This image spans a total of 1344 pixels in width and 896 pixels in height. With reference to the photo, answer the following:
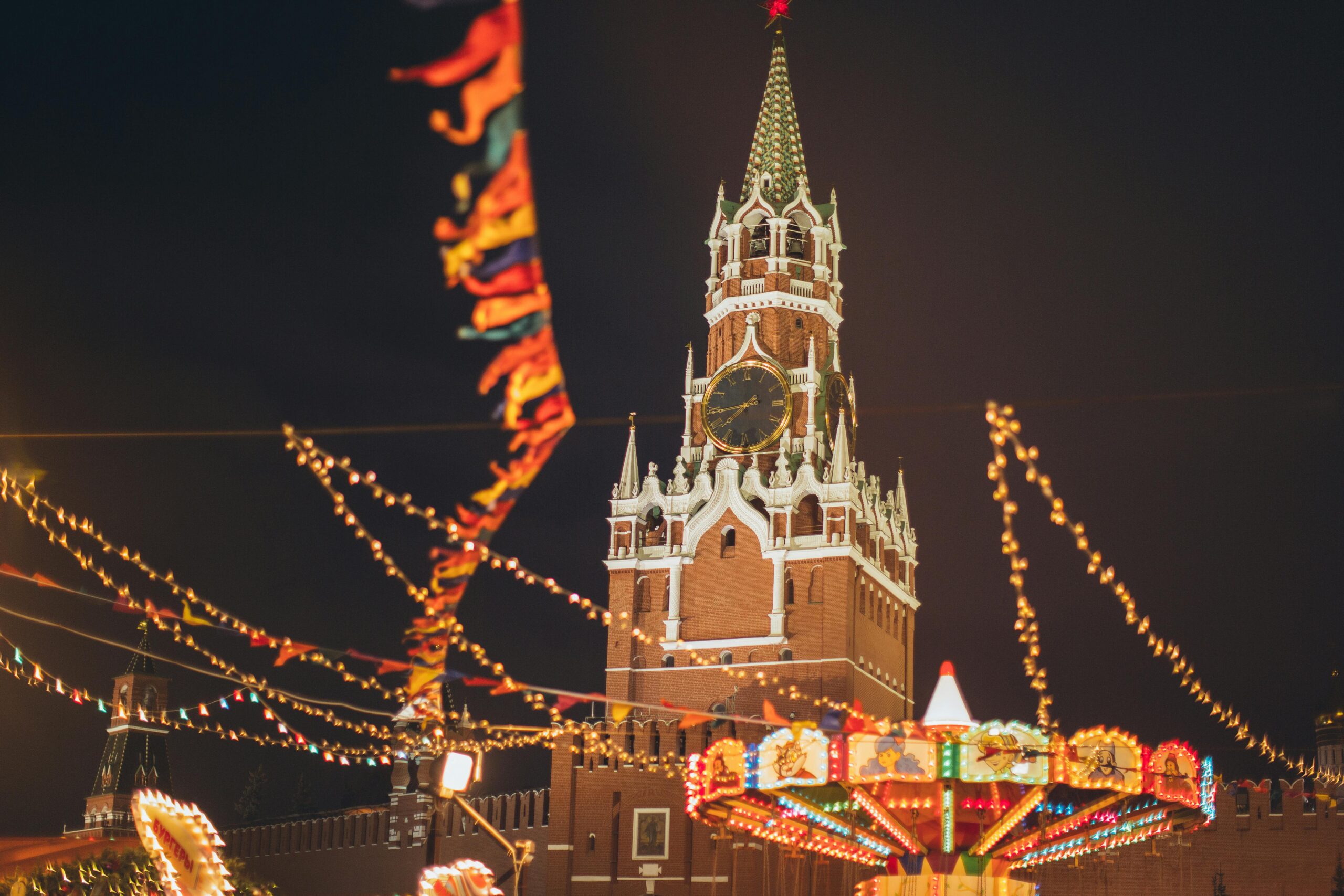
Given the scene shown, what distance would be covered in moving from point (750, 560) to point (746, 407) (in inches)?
191

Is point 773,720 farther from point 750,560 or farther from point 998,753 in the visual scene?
point 750,560

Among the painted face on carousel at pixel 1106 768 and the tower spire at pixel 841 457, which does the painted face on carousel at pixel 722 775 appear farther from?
the tower spire at pixel 841 457

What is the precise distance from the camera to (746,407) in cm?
5119

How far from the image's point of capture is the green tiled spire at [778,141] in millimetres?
53875

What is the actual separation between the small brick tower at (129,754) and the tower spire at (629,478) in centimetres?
1789

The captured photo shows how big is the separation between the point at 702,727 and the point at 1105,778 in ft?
65.4

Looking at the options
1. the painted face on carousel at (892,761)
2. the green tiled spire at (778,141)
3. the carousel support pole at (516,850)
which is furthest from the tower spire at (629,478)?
the carousel support pole at (516,850)

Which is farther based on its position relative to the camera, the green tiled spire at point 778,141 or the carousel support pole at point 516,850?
the green tiled spire at point 778,141

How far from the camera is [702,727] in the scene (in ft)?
150

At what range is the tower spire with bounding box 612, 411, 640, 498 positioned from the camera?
50.8 meters

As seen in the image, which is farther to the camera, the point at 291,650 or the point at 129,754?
the point at 129,754

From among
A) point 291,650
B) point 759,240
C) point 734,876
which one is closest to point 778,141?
point 759,240

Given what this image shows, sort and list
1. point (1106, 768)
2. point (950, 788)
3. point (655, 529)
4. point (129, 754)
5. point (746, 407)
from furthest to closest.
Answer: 1. point (129, 754)
2. point (746, 407)
3. point (655, 529)
4. point (950, 788)
5. point (1106, 768)

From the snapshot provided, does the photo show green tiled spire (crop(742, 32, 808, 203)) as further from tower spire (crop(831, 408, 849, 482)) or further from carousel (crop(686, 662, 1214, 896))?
carousel (crop(686, 662, 1214, 896))
